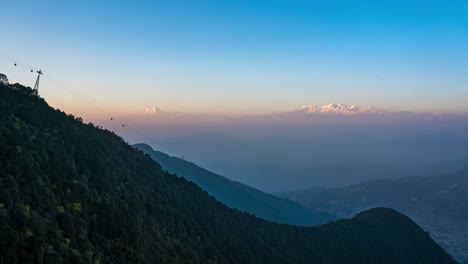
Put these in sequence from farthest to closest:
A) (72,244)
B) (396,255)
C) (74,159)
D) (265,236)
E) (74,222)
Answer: (396,255) → (265,236) → (74,159) → (74,222) → (72,244)

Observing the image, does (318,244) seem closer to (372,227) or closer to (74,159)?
(372,227)

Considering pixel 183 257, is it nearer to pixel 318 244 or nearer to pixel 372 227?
pixel 318 244

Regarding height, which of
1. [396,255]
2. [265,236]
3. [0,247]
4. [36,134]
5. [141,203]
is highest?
[36,134]

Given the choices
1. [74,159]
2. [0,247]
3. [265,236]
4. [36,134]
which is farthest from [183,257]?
[265,236]

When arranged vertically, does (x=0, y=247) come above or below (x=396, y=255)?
above

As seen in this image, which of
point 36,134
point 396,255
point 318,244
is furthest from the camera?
point 396,255

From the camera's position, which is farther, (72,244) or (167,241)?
(167,241)
